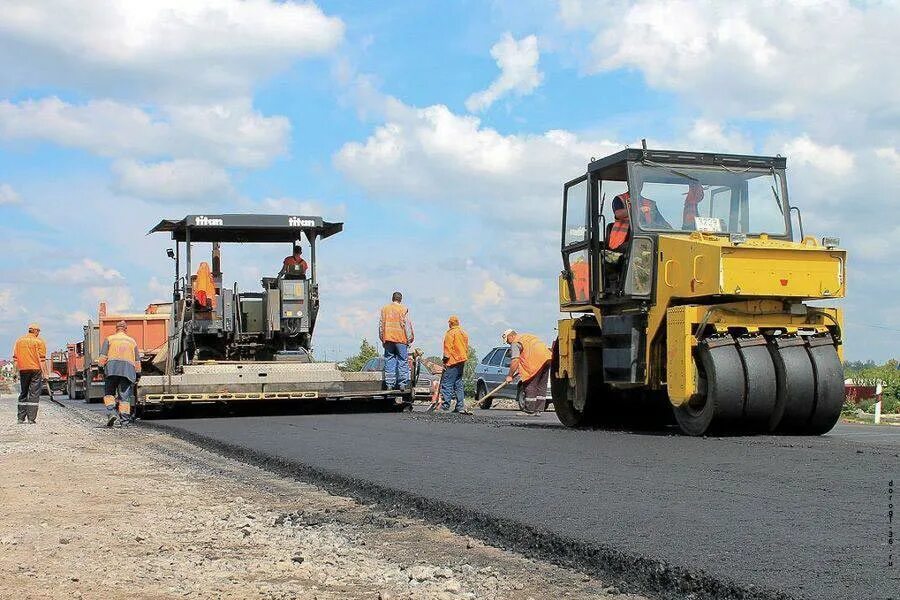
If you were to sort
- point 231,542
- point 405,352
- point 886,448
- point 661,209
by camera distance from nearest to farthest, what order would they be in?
point 231,542, point 886,448, point 661,209, point 405,352

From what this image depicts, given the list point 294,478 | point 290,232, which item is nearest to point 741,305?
point 294,478

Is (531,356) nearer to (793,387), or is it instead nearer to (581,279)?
(581,279)

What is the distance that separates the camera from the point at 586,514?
5.56m

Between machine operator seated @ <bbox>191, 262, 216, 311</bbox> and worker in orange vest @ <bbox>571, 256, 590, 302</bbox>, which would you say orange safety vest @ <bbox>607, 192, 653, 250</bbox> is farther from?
machine operator seated @ <bbox>191, 262, 216, 311</bbox>

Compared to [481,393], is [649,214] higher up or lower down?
higher up

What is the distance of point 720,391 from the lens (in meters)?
9.52

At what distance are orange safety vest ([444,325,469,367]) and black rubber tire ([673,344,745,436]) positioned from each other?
7014 mm

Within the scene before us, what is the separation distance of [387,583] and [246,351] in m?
12.5

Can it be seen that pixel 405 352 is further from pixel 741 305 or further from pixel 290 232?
pixel 741 305

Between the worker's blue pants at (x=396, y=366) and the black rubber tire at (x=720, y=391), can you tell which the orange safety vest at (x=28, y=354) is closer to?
the worker's blue pants at (x=396, y=366)

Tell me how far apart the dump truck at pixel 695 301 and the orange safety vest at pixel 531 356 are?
3.96 m

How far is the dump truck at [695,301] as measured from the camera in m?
9.74

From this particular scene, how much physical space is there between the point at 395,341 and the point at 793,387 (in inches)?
313

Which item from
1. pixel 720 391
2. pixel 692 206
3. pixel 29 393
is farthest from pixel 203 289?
pixel 720 391
